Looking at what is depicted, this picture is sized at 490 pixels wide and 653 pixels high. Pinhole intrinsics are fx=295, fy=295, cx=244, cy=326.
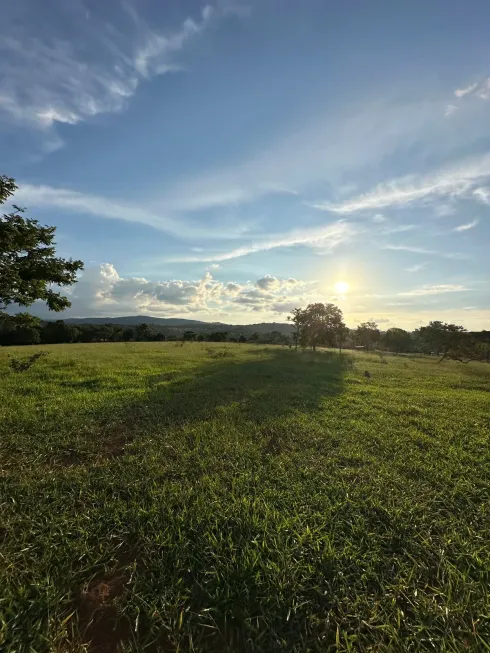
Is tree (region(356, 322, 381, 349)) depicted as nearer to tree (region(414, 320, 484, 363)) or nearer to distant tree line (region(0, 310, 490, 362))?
distant tree line (region(0, 310, 490, 362))

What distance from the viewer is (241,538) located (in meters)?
4.10

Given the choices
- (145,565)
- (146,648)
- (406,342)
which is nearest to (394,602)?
(146,648)

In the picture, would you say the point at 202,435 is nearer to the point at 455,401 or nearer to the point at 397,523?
the point at 397,523

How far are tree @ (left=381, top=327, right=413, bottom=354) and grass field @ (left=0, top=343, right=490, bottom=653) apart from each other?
3521 inches

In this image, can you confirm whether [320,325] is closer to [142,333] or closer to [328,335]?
[328,335]

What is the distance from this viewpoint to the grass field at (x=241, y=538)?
297cm

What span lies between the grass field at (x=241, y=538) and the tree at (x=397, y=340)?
293 ft

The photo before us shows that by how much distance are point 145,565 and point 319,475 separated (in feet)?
11.7

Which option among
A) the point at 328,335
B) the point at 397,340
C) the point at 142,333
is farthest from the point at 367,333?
the point at 142,333

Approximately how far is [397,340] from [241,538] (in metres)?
97.4

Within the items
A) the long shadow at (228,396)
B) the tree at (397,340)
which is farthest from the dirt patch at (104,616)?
the tree at (397,340)

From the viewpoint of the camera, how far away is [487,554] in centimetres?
393

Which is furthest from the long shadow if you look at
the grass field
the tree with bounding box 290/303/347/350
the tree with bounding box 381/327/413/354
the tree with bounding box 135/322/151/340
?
the tree with bounding box 381/327/413/354

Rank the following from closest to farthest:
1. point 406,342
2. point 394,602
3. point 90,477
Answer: point 394,602 < point 90,477 < point 406,342
